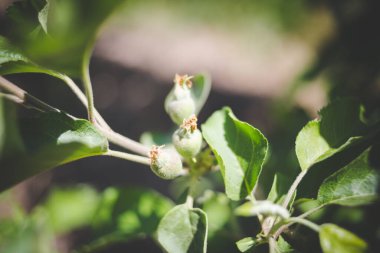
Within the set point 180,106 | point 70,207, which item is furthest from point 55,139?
point 70,207

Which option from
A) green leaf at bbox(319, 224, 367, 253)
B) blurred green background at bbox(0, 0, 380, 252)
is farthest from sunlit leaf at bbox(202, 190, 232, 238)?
green leaf at bbox(319, 224, 367, 253)

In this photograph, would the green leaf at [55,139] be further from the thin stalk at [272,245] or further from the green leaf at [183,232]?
the thin stalk at [272,245]

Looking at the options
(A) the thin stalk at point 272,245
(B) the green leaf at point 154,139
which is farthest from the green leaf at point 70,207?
(A) the thin stalk at point 272,245

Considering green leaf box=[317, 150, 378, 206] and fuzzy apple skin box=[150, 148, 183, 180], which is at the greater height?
fuzzy apple skin box=[150, 148, 183, 180]

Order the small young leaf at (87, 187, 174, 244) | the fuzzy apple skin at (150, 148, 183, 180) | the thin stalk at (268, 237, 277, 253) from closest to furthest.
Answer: the thin stalk at (268, 237, 277, 253)
the fuzzy apple skin at (150, 148, 183, 180)
the small young leaf at (87, 187, 174, 244)

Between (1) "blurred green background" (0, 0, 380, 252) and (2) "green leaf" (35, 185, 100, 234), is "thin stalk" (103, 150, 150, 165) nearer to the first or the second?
(1) "blurred green background" (0, 0, 380, 252)

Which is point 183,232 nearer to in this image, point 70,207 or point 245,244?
point 245,244

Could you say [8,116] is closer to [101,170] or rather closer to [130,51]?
[101,170]
